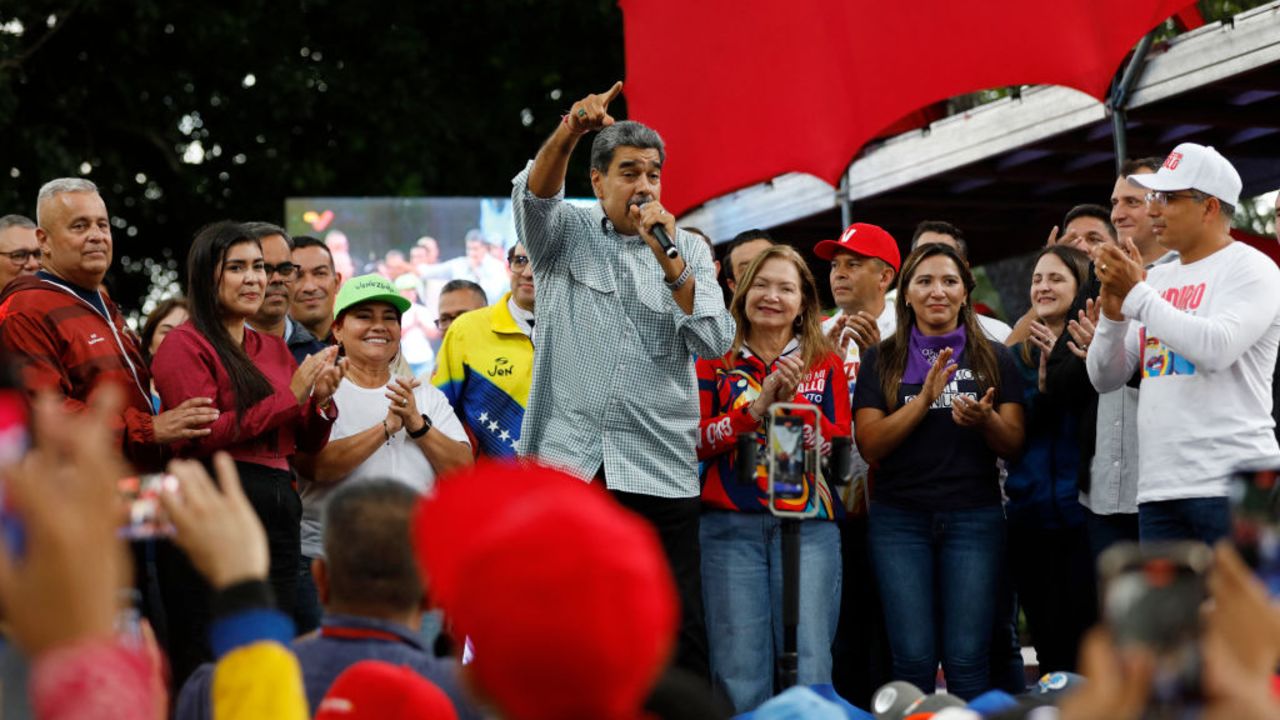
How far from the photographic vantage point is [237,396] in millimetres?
5492

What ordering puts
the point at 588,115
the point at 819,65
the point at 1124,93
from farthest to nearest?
the point at 819,65, the point at 1124,93, the point at 588,115

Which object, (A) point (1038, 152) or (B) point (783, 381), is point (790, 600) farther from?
(A) point (1038, 152)

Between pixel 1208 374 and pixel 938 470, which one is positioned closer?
pixel 1208 374

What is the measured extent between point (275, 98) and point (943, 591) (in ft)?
43.9

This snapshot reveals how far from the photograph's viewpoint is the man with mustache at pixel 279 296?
649 cm

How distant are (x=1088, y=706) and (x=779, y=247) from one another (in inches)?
192

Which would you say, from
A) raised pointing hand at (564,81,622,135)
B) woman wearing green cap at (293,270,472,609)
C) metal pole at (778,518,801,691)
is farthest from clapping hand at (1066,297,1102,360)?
woman wearing green cap at (293,270,472,609)

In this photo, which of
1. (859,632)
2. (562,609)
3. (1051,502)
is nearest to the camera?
(562,609)

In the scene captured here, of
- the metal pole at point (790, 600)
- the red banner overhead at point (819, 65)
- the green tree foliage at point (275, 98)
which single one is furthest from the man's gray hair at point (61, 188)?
the green tree foliage at point (275, 98)

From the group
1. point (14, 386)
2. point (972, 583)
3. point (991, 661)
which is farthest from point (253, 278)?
point (14, 386)

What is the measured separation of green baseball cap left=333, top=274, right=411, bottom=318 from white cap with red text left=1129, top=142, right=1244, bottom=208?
9.31ft

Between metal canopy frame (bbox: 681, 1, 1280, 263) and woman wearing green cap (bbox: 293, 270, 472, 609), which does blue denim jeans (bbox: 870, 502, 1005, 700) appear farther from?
metal canopy frame (bbox: 681, 1, 1280, 263)

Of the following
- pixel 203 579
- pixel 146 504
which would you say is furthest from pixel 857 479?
pixel 146 504

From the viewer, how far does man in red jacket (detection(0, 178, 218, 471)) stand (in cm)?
525
